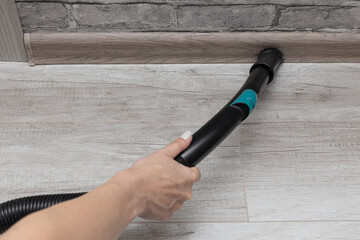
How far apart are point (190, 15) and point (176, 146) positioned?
46cm

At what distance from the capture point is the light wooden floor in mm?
945

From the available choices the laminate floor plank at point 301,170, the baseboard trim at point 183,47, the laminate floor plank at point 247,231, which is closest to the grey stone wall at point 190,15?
the baseboard trim at point 183,47

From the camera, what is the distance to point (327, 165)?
1.03 meters

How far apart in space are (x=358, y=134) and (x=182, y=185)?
557mm

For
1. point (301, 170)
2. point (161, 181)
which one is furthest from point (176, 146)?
point (301, 170)

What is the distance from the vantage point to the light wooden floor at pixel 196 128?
94 cm

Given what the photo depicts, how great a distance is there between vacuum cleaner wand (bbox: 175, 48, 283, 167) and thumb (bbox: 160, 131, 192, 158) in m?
0.01

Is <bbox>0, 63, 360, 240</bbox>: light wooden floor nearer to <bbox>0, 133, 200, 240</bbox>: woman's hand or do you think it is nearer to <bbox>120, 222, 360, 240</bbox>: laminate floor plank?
<bbox>120, 222, 360, 240</bbox>: laminate floor plank

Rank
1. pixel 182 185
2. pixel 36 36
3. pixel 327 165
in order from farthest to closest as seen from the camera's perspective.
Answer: pixel 36 36 < pixel 327 165 < pixel 182 185

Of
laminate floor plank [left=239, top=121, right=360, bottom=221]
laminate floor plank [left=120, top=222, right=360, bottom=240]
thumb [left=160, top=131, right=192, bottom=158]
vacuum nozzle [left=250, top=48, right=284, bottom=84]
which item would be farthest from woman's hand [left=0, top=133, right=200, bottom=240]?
vacuum nozzle [left=250, top=48, right=284, bottom=84]

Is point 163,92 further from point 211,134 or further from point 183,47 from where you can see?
point 211,134

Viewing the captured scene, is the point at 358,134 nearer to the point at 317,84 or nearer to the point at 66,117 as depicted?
the point at 317,84

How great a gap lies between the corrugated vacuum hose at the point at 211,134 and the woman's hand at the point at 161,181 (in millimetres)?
47

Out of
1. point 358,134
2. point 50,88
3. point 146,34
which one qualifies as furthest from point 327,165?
point 50,88
